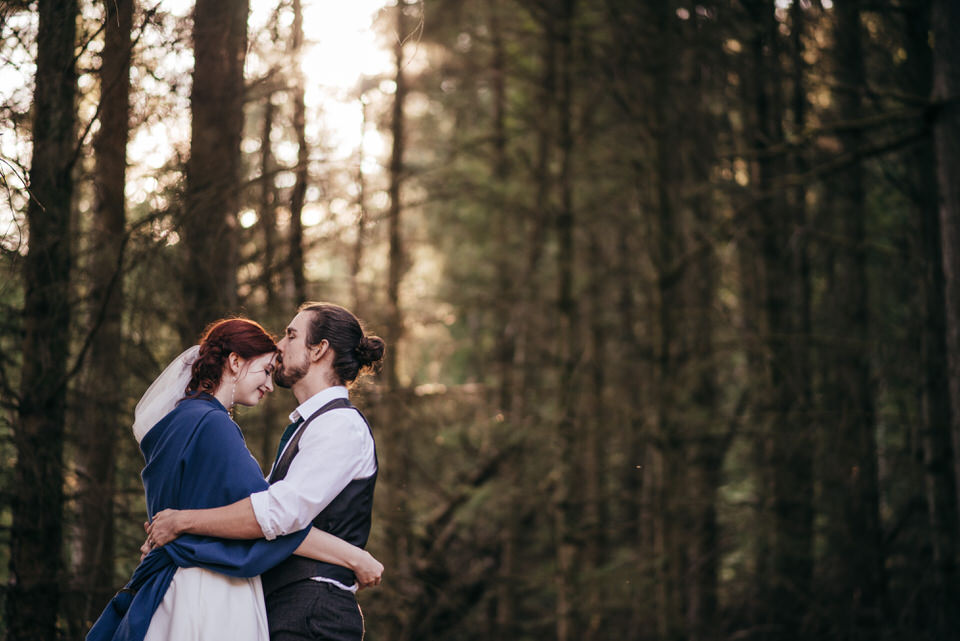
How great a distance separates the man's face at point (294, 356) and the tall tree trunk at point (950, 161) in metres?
5.40

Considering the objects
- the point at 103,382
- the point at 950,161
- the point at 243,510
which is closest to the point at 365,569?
the point at 243,510

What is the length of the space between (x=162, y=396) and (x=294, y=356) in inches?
20.5

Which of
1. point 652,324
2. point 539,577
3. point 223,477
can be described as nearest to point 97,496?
point 223,477

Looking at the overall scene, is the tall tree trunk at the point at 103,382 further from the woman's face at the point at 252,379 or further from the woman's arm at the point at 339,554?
the woman's arm at the point at 339,554

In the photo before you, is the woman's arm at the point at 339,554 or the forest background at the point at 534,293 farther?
the forest background at the point at 534,293

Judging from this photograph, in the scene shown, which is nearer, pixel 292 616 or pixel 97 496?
pixel 292 616

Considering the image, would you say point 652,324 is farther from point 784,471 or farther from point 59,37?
point 59,37

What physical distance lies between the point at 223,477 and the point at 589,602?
7057 mm

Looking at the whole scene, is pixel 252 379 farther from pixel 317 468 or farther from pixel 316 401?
pixel 317 468

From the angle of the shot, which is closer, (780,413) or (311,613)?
(311,613)

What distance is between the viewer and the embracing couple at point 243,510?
9.85ft

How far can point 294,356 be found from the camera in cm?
345

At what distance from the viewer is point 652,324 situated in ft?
29.9

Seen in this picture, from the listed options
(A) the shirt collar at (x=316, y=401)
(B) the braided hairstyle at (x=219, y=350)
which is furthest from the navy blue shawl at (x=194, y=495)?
(A) the shirt collar at (x=316, y=401)
